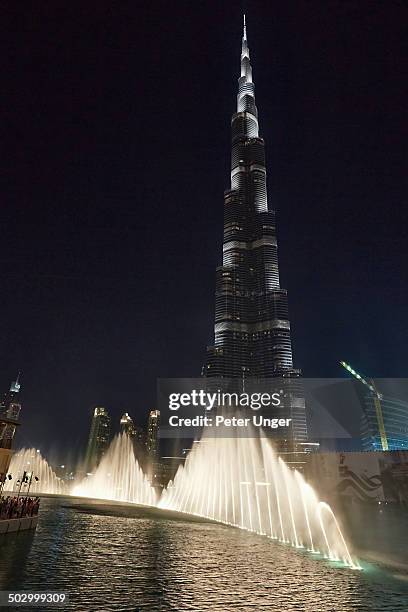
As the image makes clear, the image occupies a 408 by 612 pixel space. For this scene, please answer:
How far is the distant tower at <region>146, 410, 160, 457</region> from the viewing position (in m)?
175

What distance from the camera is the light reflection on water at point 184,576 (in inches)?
482

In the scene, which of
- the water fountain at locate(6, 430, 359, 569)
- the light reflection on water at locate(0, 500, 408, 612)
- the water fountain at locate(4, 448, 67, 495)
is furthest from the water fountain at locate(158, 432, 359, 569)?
the water fountain at locate(4, 448, 67, 495)

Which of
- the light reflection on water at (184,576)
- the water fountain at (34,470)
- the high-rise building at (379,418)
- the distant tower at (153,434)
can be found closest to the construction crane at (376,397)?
the high-rise building at (379,418)

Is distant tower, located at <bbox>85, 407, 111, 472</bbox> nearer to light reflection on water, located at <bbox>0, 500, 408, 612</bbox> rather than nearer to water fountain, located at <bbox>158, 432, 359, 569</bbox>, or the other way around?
water fountain, located at <bbox>158, 432, 359, 569</bbox>

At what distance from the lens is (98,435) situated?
606 ft

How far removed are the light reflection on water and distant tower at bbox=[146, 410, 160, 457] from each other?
15900 centimetres

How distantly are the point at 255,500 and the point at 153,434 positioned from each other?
461 feet

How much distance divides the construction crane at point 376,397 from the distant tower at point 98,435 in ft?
377

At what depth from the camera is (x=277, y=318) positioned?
621 ft

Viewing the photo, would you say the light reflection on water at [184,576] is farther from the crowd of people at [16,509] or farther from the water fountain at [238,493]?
the water fountain at [238,493]

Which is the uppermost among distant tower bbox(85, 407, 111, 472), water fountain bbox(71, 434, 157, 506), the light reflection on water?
distant tower bbox(85, 407, 111, 472)

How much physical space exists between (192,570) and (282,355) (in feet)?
557

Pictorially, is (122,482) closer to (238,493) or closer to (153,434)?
(238,493)

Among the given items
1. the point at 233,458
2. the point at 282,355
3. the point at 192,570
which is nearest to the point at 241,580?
the point at 192,570
